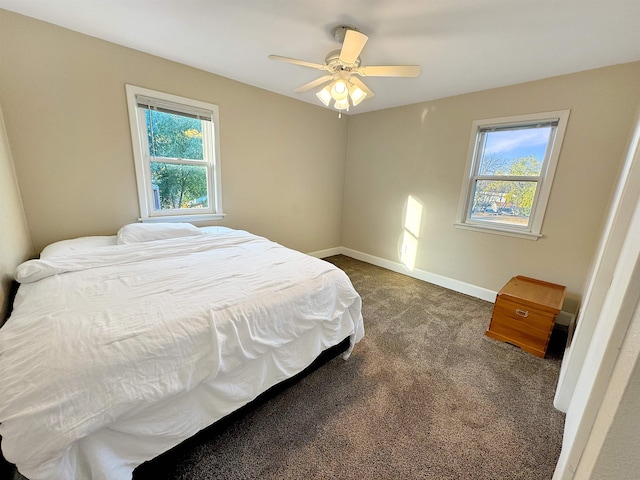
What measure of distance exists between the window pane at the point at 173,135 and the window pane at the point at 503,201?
3280mm

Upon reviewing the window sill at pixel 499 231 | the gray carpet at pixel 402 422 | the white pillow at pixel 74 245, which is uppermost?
the window sill at pixel 499 231

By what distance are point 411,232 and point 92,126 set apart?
3680 millimetres

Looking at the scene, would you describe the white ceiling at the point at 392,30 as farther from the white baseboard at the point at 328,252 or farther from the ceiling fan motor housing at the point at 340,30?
the white baseboard at the point at 328,252

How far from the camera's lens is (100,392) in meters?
0.85

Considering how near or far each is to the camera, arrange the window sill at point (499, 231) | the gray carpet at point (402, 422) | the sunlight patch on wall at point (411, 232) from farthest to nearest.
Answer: the sunlight patch on wall at point (411, 232), the window sill at point (499, 231), the gray carpet at point (402, 422)

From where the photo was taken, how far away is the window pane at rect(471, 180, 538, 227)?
265 centimetres

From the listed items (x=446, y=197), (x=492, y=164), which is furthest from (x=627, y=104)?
(x=446, y=197)

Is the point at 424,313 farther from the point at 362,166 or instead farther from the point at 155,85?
the point at 155,85

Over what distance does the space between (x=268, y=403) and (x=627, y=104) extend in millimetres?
3565

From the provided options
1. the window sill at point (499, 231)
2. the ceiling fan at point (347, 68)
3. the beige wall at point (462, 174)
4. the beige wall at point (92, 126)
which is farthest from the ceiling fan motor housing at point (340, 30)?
the window sill at point (499, 231)

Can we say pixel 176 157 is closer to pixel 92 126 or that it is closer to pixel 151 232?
pixel 92 126

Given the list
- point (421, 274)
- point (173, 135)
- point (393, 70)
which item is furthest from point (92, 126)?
point (421, 274)

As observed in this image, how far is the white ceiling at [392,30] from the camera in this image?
59.6 inches

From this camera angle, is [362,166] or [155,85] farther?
[362,166]
